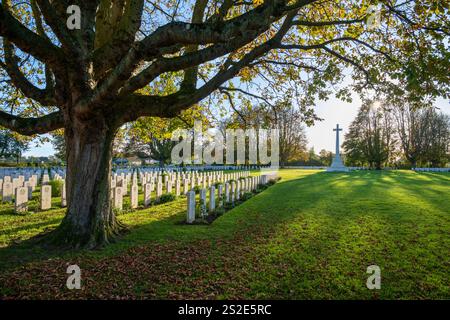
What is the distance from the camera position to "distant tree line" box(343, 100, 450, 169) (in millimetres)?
49844

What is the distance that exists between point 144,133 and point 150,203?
10.8 feet

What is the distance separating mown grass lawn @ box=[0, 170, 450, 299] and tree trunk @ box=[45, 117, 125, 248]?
0.45 metres

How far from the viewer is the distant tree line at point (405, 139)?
164ft

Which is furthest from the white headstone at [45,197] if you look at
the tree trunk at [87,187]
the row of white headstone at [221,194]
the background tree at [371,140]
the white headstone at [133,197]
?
the background tree at [371,140]

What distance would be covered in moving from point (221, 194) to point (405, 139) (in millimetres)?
51707

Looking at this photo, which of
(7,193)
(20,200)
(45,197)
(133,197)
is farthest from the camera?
(7,193)

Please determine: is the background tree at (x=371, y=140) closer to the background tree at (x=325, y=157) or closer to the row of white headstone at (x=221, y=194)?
the background tree at (x=325, y=157)

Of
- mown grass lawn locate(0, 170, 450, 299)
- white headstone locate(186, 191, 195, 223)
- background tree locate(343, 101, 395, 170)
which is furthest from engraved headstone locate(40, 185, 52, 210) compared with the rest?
background tree locate(343, 101, 395, 170)

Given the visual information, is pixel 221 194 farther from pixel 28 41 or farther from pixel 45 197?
pixel 28 41

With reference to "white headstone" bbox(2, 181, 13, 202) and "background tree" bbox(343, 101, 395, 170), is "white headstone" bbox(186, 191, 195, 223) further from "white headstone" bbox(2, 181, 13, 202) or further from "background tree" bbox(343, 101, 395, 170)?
"background tree" bbox(343, 101, 395, 170)

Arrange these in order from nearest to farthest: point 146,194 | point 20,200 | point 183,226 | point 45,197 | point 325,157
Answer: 1. point 183,226
2. point 20,200
3. point 45,197
4. point 146,194
5. point 325,157

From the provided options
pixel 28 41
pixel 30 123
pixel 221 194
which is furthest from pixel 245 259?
pixel 221 194

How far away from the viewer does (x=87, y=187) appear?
19.0 ft

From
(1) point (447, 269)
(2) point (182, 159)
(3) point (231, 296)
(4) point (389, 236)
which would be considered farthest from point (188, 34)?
(2) point (182, 159)
